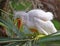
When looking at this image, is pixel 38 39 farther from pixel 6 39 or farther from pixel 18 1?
pixel 18 1

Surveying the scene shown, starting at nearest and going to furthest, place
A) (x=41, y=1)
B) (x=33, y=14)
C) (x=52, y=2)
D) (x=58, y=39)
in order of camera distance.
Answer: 1. (x=58, y=39)
2. (x=33, y=14)
3. (x=41, y=1)
4. (x=52, y=2)

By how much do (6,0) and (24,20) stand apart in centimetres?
51

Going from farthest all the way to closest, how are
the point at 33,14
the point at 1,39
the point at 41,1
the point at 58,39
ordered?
the point at 41,1 < the point at 33,14 < the point at 1,39 < the point at 58,39

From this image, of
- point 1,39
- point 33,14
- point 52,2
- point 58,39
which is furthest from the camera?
point 52,2

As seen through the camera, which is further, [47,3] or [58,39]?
[47,3]

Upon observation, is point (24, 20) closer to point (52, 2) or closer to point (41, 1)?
point (41, 1)

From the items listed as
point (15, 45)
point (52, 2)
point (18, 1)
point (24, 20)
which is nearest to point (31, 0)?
point (18, 1)

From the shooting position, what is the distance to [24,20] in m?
1.05

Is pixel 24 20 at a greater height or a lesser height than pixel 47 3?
lesser

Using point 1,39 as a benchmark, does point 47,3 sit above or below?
above

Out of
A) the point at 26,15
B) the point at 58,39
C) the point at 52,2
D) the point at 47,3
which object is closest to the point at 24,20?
the point at 26,15

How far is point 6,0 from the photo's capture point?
5.02 ft

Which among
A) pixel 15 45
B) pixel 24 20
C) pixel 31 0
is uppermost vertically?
pixel 31 0

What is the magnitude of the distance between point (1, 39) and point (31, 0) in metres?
0.75
